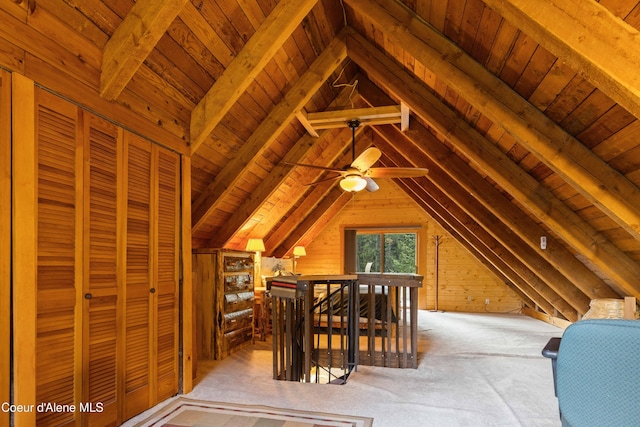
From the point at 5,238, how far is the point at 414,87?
3.23 m

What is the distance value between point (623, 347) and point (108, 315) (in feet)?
8.01

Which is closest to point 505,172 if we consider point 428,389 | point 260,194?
point 428,389

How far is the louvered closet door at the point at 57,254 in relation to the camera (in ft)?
5.77

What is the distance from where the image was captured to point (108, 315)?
2150mm

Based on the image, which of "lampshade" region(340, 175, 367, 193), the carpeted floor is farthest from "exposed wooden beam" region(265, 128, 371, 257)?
the carpeted floor

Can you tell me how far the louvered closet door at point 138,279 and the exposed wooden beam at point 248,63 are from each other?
62cm

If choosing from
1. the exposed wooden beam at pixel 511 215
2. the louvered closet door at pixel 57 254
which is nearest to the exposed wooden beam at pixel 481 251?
the exposed wooden beam at pixel 511 215

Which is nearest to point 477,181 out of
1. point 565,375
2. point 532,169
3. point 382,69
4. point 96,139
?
point 532,169

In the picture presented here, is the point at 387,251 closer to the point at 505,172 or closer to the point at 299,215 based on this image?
the point at 299,215

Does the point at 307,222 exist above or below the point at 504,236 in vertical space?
above

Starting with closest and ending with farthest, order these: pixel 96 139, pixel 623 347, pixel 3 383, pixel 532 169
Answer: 1. pixel 623 347
2. pixel 3 383
3. pixel 96 139
4. pixel 532 169

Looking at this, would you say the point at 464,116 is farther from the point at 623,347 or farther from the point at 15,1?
the point at 15,1

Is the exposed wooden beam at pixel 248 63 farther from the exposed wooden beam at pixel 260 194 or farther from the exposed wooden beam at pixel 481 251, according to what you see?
the exposed wooden beam at pixel 481 251

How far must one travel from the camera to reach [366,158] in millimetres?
3691
